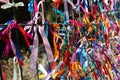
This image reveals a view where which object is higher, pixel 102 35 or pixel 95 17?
pixel 95 17

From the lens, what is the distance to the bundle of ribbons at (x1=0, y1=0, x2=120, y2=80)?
87cm

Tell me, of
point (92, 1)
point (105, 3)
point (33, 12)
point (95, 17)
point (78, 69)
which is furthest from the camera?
point (105, 3)

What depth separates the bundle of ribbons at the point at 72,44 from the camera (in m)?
0.87

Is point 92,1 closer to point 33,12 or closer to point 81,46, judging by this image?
point 81,46

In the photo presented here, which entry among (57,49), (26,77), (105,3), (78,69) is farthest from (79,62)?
(26,77)

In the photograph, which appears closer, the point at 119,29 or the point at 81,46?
the point at 81,46

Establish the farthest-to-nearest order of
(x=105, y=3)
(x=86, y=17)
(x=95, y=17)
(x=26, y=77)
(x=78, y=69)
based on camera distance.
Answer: (x=26, y=77) < (x=105, y=3) < (x=95, y=17) < (x=86, y=17) < (x=78, y=69)

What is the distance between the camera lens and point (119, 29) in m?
1.85

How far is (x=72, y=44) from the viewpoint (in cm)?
126

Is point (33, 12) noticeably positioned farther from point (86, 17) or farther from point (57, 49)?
point (86, 17)

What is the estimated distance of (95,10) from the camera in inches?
63.0

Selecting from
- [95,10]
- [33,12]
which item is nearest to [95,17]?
[95,10]

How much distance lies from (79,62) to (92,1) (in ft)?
1.69

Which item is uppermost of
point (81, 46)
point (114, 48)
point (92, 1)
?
point (92, 1)
